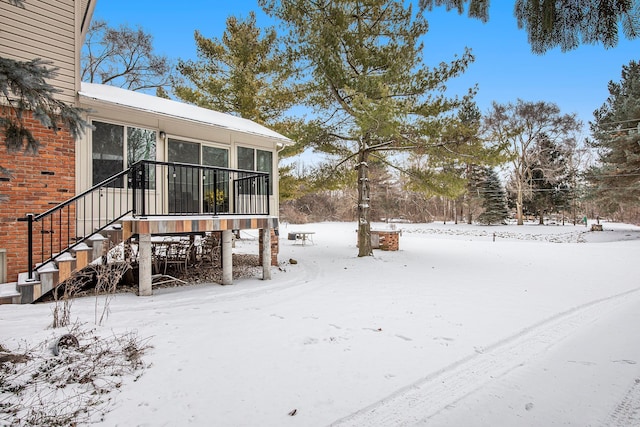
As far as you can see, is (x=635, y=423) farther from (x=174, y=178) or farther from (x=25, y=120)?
(x=25, y=120)

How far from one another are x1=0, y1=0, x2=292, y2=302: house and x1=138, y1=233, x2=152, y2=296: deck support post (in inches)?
0.7

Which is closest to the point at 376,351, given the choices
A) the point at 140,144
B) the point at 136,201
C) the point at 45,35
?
the point at 136,201

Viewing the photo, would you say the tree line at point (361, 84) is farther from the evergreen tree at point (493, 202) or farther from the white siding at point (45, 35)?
the evergreen tree at point (493, 202)

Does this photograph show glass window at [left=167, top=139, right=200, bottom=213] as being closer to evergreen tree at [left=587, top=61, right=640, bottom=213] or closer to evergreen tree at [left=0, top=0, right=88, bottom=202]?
evergreen tree at [left=0, top=0, right=88, bottom=202]

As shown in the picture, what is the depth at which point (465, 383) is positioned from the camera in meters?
3.17

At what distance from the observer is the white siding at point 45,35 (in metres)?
5.93

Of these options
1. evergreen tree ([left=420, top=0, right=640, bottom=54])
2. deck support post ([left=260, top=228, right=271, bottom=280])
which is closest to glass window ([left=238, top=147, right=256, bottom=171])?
deck support post ([left=260, top=228, right=271, bottom=280])

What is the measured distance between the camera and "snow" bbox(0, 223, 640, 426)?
2.71m

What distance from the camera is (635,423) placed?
2.58 meters

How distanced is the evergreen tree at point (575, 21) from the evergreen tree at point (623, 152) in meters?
20.3

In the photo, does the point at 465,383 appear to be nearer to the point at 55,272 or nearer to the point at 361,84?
the point at 55,272

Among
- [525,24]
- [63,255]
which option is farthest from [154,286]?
[525,24]

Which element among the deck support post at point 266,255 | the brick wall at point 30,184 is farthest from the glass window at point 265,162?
the brick wall at point 30,184

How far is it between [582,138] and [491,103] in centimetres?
897
